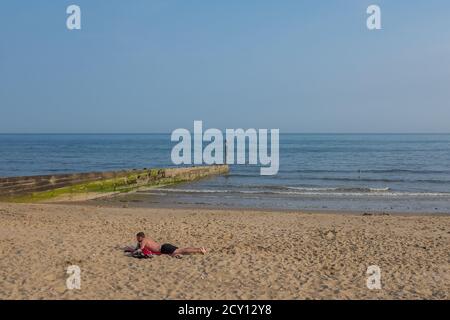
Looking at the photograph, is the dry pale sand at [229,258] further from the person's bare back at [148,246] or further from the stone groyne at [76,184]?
the stone groyne at [76,184]

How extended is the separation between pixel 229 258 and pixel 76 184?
16.0m

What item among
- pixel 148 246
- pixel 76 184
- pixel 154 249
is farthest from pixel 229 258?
pixel 76 184

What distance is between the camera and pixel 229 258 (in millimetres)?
11680

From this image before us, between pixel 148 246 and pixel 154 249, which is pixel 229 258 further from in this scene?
pixel 148 246

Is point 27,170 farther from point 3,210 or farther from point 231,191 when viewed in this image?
A: point 3,210

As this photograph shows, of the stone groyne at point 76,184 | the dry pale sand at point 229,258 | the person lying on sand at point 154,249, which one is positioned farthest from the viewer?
the stone groyne at point 76,184

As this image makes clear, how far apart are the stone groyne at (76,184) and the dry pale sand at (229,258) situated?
162 inches

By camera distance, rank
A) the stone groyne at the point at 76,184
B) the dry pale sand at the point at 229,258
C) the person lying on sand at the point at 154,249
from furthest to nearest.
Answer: the stone groyne at the point at 76,184, the person lying on sand at the point at 154,249, the dry pale sand at the point at 229,258

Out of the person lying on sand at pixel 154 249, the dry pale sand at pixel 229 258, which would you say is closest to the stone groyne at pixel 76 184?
the dry pale sand at pixel 229 258

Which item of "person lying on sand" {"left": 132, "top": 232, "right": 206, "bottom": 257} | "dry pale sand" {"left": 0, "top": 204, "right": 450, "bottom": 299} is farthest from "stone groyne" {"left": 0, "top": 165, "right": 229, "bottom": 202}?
"person lying on sand" {"left": 132, "top": 232, "right": 206, "bottom": 257}

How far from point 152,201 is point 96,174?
12.7 feet

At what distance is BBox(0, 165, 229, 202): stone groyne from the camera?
22844 millimetres

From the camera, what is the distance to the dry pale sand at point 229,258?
9.12 meters

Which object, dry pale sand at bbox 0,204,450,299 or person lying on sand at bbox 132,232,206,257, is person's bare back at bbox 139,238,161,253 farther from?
dry pale sand at bbox 0,204,450,299
